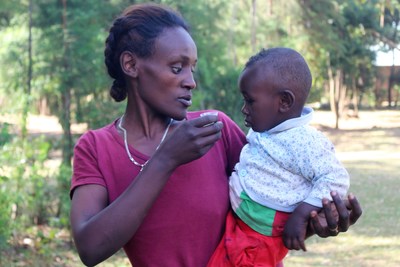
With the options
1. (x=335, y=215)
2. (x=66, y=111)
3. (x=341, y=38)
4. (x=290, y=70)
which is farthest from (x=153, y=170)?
(x=341, y=38)

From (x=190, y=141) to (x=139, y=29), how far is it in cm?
46

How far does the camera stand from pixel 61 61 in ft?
25.0

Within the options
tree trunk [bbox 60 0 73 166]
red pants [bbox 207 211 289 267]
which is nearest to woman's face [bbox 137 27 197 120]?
red pants [bbox 207 211 289 267]

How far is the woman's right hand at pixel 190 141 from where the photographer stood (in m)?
1.90

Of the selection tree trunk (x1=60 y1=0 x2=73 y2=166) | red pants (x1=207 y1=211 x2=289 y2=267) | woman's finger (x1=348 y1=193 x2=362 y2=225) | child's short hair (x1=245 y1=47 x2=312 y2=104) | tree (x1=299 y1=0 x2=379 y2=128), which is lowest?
tree (x1=299 y1=0 x2=379 y2=128)

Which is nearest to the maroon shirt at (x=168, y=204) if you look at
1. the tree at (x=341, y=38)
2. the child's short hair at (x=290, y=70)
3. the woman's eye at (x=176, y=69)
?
the woman's eye at (x=176, y=69)

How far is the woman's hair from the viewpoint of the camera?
84.0 inches

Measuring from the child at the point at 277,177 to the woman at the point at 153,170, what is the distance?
6cm

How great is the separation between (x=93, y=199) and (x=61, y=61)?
19.0 feet

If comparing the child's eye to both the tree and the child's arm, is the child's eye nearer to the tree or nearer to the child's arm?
the child's arm

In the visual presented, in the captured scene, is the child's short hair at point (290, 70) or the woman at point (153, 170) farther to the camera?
the child's short hair at point (290, 70)

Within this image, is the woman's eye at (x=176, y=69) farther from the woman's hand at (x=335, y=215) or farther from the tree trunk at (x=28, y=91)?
the tree trunk at (x=28, y=91)

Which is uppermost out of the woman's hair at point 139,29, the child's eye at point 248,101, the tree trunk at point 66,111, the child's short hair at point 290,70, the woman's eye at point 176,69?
the woman's hair at point 139,29

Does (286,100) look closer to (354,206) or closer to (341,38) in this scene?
(354,206)
